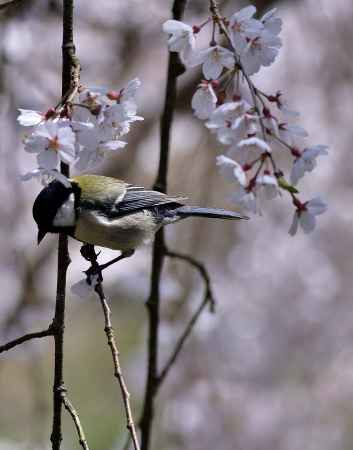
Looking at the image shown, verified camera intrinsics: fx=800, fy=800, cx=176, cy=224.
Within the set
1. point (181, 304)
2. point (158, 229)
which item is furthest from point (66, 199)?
point (181, 304)

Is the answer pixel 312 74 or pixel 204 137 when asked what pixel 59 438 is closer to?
pixel 204 137

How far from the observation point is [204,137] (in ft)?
12.0

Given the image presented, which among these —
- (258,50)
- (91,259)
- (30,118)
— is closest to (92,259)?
(91,259)

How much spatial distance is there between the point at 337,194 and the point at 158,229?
106 inches

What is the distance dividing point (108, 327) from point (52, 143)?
341mm

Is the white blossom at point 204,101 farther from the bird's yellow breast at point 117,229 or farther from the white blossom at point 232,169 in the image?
the bird's yellow breast at point 117,229

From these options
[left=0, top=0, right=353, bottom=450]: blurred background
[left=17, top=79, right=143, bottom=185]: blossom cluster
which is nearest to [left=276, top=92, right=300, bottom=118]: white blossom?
[left=17, top=79, right=143, bottom=185]: blossom cluster

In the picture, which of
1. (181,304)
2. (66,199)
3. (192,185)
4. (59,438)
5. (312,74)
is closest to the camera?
(59,438)

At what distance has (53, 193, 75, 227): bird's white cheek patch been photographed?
1.71 meters

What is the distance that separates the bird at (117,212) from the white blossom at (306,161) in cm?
24

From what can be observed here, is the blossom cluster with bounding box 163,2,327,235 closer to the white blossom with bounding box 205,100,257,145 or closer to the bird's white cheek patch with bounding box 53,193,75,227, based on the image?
the white blossom with bounding box 205,100,257,145

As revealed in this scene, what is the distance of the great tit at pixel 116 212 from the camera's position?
1.82 meters

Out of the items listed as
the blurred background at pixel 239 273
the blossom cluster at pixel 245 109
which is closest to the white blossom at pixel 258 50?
the blossom cluster at pixel 245 109

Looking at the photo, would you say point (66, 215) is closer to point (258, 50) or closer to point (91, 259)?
point (91, 259)
